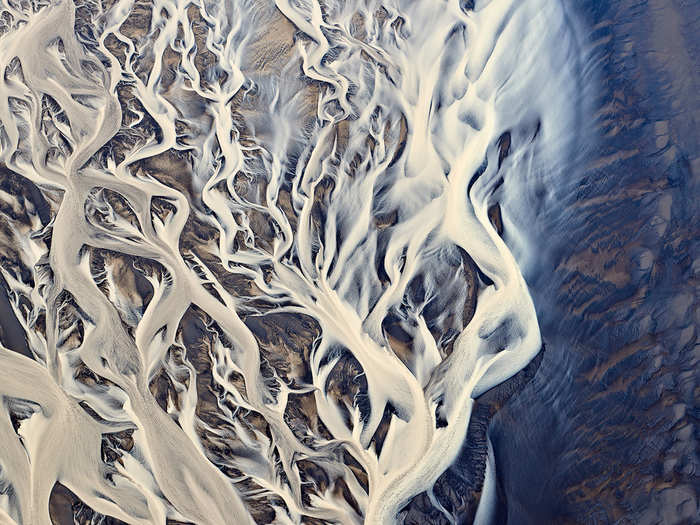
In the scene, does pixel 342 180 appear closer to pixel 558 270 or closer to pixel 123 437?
pixel 558 270

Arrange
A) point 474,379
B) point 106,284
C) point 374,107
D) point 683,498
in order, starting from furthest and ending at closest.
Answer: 1. point 374,107
2. point 106,284
3. point 474,379
4. point 683,498

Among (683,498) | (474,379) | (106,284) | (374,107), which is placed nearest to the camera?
(683,498)

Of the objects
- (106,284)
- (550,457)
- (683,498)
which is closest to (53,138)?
(106,284)

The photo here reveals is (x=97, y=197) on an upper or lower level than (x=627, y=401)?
upper

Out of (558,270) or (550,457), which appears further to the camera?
(558,270)
